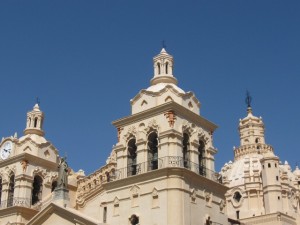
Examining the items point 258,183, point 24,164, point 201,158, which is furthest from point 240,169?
point 201,158

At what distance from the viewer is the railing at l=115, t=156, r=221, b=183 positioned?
32.4 m

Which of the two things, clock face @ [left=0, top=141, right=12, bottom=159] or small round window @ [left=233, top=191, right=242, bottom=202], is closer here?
clock face @ [left=0, top=141, right=12, bottom=159]

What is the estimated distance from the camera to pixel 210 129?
120ft

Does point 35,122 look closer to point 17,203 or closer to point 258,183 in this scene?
point 17,203

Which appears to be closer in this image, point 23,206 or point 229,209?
point 23,206

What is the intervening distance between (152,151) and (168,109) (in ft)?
9.48

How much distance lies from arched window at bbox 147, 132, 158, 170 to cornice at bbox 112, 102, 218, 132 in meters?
1.33

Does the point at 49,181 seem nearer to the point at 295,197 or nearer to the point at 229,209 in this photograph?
the point at 229,209

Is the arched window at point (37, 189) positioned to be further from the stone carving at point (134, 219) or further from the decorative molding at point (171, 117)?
the decorative molding at point (171, 117)

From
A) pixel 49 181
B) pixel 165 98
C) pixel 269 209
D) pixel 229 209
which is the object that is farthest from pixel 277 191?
pixel 165 98

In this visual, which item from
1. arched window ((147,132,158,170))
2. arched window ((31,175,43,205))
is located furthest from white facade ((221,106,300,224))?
arched window ((147,132,158,170))

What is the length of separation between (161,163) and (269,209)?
32904 mm

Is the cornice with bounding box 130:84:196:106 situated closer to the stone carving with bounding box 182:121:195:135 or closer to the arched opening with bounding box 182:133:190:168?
the stone carving with bounding box 182:121:195:135

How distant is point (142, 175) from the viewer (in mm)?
33000
